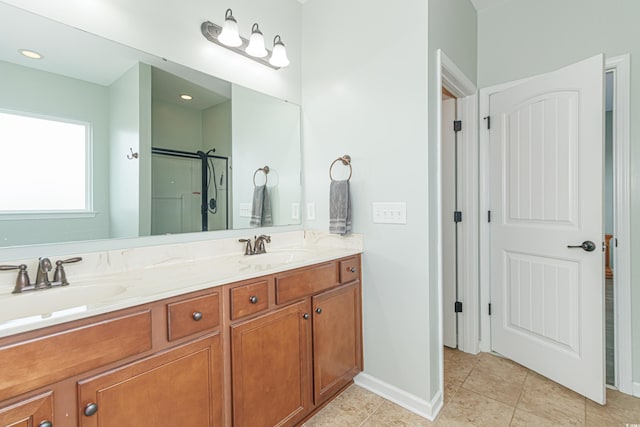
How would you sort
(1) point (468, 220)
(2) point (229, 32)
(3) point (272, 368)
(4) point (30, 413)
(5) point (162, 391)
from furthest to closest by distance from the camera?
1. (1) point (468, 220)
2. (2) point (229, 32)
3. (3) point (272, 368)
4. (5) point (162, 391)
5. (4) point (30, 413)

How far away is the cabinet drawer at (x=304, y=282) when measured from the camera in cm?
146

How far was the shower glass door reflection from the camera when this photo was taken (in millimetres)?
1586

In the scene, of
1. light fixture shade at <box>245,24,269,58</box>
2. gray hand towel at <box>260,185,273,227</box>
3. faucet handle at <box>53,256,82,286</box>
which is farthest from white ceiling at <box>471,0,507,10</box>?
faucet handle at <box>53,256,82,286</box>

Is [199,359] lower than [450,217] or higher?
lower

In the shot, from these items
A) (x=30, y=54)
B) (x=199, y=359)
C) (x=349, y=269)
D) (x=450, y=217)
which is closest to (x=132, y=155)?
(x=30, y=54)

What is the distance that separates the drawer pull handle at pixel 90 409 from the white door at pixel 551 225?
8.03 ft

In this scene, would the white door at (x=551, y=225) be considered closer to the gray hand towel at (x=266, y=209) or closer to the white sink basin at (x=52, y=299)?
the gray hand towel at (x=266, y=209)

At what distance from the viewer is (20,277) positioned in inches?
43.5

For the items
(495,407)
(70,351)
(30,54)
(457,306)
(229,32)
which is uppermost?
(229,32)

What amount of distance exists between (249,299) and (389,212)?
38.1 inches

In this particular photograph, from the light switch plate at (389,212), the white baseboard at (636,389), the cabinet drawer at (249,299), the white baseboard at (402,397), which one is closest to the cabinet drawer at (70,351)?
the cabinet drawer at (249,299)

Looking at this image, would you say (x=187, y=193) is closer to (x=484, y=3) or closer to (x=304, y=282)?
(x=304, y=282)

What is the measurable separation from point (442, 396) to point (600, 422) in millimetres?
793

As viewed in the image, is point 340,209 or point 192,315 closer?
point 192,315
